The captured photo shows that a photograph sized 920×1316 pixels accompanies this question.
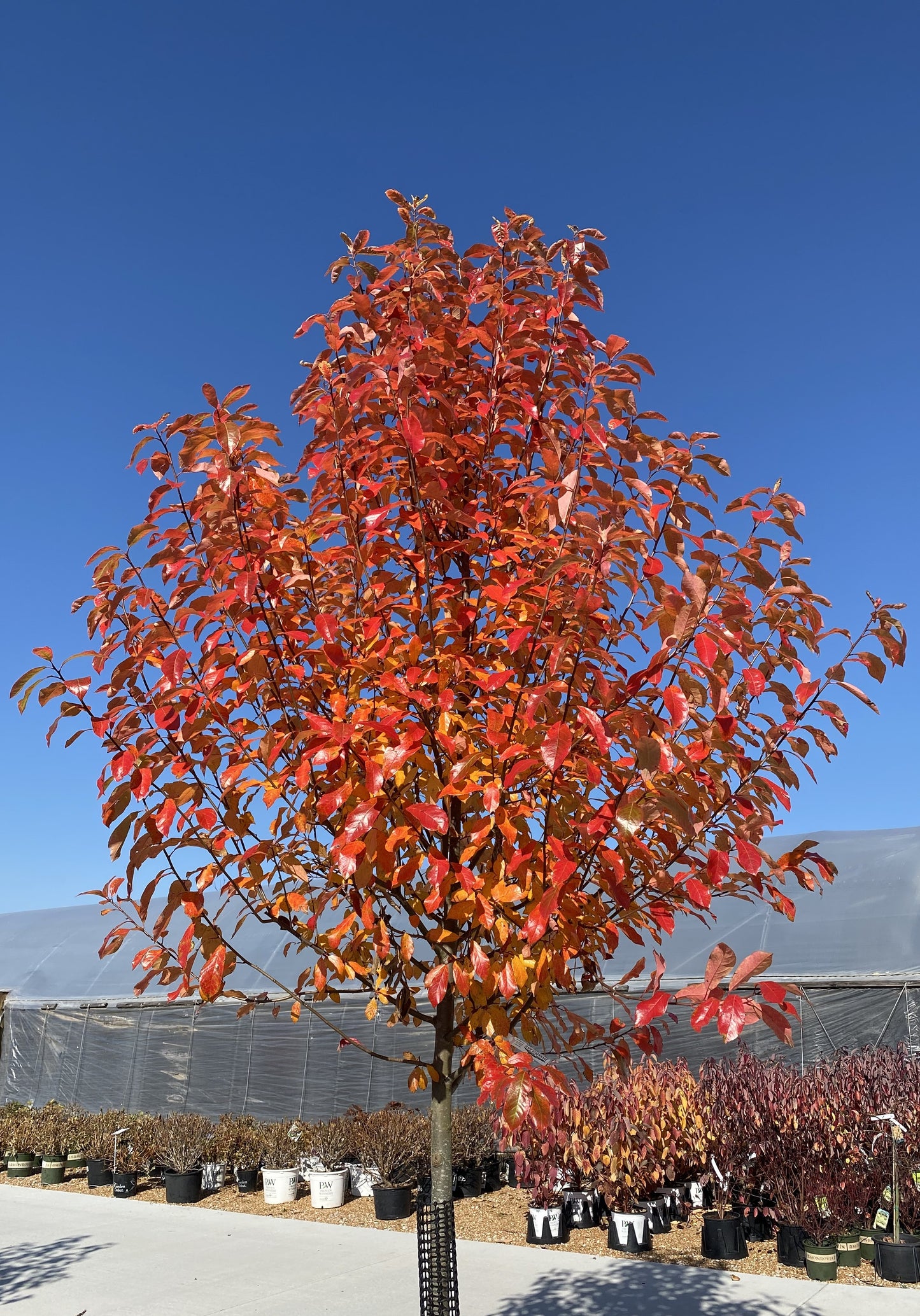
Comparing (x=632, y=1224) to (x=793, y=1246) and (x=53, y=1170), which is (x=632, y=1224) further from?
(x=53, y=1170)

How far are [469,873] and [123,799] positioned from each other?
882 millimetres

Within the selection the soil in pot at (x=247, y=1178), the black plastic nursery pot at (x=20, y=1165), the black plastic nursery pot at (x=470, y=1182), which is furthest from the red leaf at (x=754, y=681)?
the black plastic nursery pot at (x=20, y=1165)

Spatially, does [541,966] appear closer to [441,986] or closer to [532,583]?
[441,986]

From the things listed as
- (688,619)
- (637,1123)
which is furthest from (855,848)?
(688,619)

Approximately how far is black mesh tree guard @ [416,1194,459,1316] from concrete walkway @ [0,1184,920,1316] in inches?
138

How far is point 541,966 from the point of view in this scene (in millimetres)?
2383

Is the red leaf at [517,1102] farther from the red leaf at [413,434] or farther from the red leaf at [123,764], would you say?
the red leaf at [413,434]

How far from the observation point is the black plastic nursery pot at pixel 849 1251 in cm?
688

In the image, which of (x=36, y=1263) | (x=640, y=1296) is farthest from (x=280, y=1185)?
(x=640, y=1296)

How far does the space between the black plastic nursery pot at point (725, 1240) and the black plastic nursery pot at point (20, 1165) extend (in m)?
9.97

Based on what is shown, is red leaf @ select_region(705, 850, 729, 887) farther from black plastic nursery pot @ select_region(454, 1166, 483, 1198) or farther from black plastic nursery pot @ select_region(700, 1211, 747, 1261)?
black plastic nursery pot @ select_region(454, 1166, 483, 1198)

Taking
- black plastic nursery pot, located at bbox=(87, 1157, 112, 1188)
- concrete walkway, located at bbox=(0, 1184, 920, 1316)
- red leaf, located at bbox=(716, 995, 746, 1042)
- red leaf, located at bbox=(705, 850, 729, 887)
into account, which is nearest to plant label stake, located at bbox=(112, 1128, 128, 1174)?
black plastic nursery pot, located at bbox=(87, 1157, 112, 1188)

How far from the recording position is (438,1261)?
2775 mm

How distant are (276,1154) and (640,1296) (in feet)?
17.9
